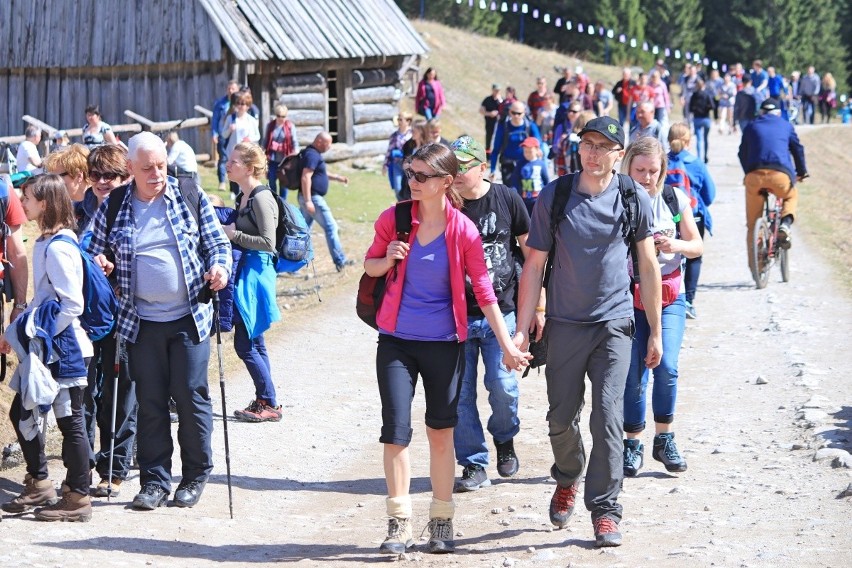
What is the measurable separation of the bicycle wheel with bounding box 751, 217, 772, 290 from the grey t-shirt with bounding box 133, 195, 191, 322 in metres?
8.74

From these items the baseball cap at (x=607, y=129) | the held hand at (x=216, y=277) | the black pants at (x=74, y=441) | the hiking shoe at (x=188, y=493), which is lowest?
the hiking shoe at (x=188, y=493)

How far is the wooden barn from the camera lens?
25234mm

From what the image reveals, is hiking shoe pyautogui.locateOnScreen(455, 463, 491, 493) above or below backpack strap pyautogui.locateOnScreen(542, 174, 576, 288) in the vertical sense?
below

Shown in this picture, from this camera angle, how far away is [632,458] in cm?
758

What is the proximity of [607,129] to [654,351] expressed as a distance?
46.5 inches

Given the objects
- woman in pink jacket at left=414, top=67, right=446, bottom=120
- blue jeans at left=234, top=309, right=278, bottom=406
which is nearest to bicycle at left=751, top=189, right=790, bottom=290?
blue jeans at left=234, top=309, right=278, bottom=406

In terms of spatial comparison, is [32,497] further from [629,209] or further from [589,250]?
[629,209]

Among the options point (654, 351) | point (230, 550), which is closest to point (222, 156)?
point (230, 550)

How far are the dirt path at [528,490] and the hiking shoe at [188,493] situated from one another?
71 millimetres

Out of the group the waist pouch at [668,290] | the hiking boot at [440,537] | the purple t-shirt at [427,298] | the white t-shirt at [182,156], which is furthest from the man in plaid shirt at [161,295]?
the white t-shirt at [182,156]

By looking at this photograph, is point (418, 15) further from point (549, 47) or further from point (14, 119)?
point (14, 119)

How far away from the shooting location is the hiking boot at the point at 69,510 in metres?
6.66

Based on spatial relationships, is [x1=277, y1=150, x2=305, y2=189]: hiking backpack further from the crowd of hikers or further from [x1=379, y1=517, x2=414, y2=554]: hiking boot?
[x1=379, y1=517, x2=414, y2=554]: hiking boot

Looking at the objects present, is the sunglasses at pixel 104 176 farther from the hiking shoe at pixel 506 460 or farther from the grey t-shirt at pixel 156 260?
the hiking shoe at pixel 506 460
